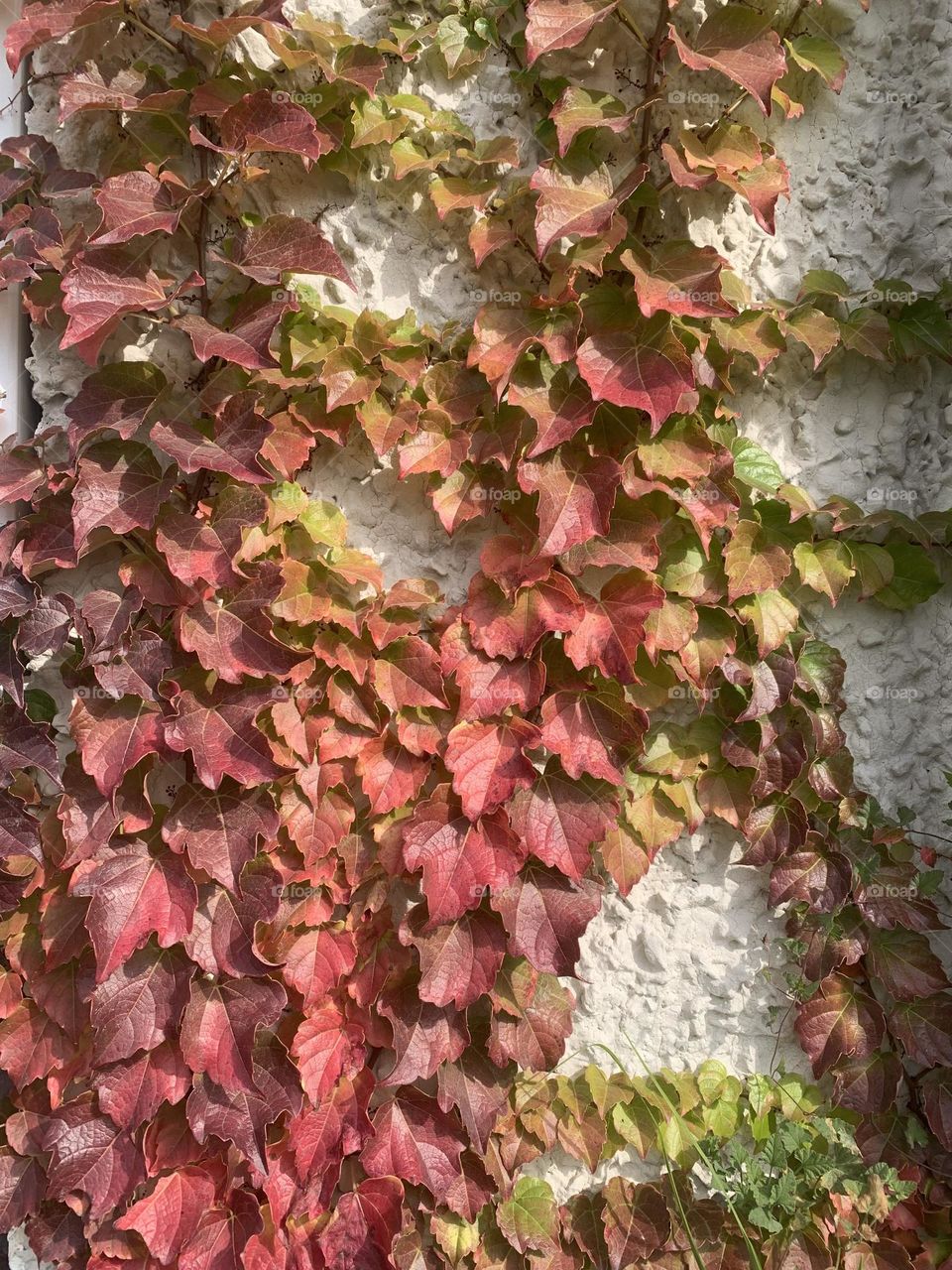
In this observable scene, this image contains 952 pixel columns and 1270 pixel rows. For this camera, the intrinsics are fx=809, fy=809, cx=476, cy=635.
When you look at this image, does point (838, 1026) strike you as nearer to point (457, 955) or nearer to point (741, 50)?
point (457, 955)

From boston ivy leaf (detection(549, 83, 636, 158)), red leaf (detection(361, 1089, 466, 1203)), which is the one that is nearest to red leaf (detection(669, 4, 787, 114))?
boston ivy leaf (detection(549, 83, 636, 158))

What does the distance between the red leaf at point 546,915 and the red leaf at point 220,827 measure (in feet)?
1.32

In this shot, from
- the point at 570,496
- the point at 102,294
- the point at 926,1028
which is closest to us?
the point at 102,294

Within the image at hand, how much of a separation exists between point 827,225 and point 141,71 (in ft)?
3.85

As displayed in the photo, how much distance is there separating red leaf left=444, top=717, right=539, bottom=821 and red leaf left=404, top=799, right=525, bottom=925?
42mm

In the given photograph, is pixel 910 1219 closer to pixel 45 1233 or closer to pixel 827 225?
pixel 45 1233

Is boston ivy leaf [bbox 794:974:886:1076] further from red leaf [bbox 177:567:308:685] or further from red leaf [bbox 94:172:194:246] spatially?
red leaf [bbox 94:172:194:246]

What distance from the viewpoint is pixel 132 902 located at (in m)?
1.25

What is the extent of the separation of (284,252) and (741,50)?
2.48 feet

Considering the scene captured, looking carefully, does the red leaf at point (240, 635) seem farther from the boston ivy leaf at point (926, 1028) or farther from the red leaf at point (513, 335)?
the boston ivy leaf at point (926, 1028)

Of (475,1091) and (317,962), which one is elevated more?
(317,962)

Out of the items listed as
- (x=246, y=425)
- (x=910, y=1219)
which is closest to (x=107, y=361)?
(x=246, y=425)

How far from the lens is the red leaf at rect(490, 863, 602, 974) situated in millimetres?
1300

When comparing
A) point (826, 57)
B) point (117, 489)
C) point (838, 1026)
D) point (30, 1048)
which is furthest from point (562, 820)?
point (826, 57)
